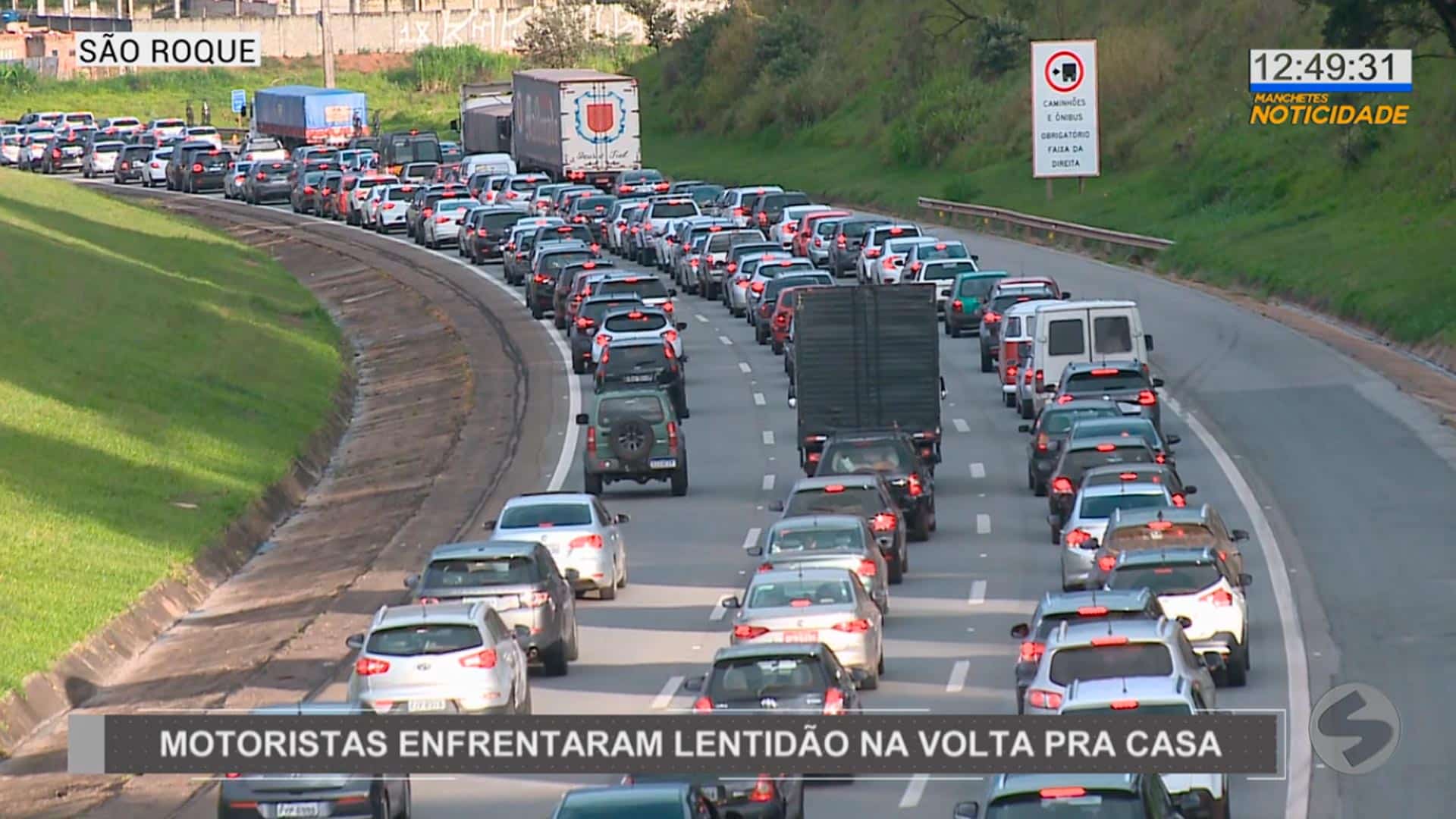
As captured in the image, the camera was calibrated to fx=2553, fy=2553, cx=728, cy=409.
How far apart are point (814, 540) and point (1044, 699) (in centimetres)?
915

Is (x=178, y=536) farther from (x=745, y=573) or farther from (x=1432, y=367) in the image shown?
(x=1432, y=367)

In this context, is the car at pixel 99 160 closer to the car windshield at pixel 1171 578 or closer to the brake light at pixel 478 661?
the car windshield at pixel 1171 578

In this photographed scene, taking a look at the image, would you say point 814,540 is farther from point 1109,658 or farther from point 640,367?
point 640,367

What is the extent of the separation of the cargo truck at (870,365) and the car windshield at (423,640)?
56.2 ft

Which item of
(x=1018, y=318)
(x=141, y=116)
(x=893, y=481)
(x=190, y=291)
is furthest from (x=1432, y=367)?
(x=141, y=116)

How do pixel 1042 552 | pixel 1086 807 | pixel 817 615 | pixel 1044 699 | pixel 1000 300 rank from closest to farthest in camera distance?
pixel 1086 807 → pixel 1044 699 → pixel 817 615 → pixel 1042 552 → pixel 1000 300

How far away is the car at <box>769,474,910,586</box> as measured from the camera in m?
32.4

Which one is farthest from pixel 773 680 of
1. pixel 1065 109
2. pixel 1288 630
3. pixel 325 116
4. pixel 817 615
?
pixel 325 116

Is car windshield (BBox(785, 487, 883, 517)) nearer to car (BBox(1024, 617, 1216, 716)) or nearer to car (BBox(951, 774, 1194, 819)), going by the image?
car (BBox(1024, 617, 1216, 716))

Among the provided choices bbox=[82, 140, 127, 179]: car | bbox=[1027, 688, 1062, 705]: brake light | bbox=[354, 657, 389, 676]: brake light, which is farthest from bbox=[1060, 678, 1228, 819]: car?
bbox=[82, 140, 127, 179]: car

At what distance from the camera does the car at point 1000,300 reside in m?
52.2

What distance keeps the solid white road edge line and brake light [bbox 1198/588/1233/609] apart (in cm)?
110

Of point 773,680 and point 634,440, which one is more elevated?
point 773,680

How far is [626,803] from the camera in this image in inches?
647
